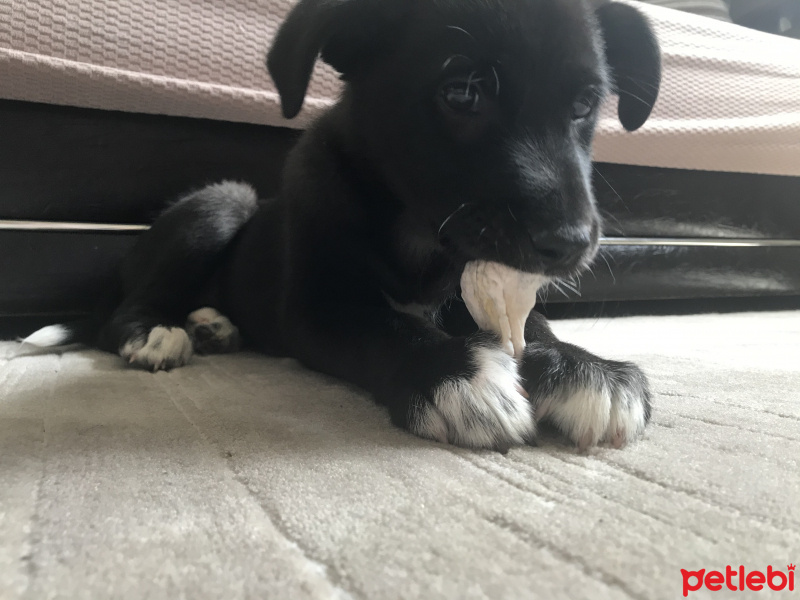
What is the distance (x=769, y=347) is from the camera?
1696 mm

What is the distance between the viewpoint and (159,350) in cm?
144

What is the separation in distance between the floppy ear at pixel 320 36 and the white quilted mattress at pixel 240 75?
598mm

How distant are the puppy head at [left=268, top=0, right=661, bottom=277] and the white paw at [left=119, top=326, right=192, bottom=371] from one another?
66 cm

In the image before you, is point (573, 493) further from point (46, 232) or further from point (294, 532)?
point (46, 232)

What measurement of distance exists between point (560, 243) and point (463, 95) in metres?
0.31

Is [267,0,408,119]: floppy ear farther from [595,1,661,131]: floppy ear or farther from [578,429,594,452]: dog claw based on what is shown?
[578,429,594,452]: dog claw

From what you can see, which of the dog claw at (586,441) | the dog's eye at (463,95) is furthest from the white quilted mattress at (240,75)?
the dog claw at (586,441)

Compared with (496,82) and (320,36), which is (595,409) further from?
(320,36)

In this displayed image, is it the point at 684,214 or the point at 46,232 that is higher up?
the point at 684,214

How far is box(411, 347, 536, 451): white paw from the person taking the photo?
80cm

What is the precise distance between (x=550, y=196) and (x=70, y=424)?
0.81 metres

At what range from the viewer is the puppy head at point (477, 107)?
964mm

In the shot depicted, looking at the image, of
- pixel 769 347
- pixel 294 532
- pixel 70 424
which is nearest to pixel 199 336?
pixel 70 424

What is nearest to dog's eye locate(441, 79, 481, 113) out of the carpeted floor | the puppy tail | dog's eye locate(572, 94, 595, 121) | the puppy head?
the puppy head
